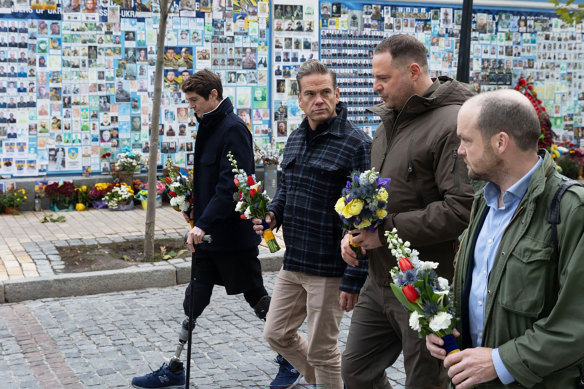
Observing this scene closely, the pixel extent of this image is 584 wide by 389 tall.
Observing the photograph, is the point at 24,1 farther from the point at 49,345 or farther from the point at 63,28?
the point at 49,345

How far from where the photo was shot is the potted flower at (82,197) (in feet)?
39.7

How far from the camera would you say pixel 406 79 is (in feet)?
13.2

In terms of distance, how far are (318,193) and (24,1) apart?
8564mm

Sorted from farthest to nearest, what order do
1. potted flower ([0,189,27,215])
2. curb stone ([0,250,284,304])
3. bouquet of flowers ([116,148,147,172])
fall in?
bouquet of flowers ([116,148,147,172]) → potted flower ([0,189,27,215]) → curb stone ([0,250,284,304])

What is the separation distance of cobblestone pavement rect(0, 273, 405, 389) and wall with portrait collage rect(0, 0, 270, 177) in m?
4.58

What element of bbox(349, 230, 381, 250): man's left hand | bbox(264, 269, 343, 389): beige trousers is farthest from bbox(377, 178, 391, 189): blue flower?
bbox(264, 269, 343, 389): beige trousers

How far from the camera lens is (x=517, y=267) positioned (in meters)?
2.70

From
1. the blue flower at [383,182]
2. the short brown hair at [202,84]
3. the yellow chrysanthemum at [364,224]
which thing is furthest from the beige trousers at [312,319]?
the short brown hair at [202,84]

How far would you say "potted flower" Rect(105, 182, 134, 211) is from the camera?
12047mm

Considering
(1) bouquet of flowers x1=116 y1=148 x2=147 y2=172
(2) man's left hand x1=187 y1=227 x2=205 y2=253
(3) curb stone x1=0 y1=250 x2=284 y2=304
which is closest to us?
(2) man's left hand x1=187 y1=227 x2=205 y2=253

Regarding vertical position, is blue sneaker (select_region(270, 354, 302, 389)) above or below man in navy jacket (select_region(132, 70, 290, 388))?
below

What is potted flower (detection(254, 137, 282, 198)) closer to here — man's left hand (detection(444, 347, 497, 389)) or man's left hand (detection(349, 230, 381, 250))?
man's left hand (detection(349, 230, 381, 250))

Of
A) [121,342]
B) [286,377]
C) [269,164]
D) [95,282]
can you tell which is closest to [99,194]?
[269,164]

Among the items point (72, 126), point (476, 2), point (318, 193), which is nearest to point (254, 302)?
point (318, 193)
